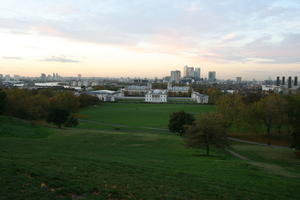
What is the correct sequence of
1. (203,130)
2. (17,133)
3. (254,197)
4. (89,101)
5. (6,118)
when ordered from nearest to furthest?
1. (254,197)
2. (203,130)
3. (17,133)
4. (6,118)
5. (89,101)

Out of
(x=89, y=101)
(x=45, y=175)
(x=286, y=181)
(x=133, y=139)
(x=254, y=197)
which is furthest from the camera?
(x=89, y=101)

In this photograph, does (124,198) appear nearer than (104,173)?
Yes

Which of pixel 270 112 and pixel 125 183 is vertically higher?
pixel 270 112

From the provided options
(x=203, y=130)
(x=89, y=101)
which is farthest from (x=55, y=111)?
(x=89, y=101)

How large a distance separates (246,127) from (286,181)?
83.3ft

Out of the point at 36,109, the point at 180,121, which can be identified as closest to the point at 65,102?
the point at 36,109

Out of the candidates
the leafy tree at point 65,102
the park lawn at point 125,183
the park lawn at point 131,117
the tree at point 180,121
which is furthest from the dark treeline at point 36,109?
the park lawn at point 125,183

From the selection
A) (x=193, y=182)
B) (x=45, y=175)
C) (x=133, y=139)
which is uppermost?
(x=45, y=175)

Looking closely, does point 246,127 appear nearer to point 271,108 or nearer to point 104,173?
point 271,108

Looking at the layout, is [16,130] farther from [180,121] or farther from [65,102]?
[65,102]

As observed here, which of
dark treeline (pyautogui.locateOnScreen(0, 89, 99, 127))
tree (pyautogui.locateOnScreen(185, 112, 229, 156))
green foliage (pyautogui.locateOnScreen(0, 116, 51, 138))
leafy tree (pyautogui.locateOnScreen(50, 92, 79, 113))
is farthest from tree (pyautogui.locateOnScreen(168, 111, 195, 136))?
leafy tree (pyautogui.locateOnScreen(50, 92, 79, 113))

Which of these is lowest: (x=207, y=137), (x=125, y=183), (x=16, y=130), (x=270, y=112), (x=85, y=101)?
(x=16, y=130)

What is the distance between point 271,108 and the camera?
36.0m

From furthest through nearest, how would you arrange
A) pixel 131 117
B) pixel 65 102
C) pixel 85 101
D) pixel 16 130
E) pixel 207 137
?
pixel 85 101 < pixel 131 117 < pixel 65 102 < pixel 16 130 < pixel 207 137
